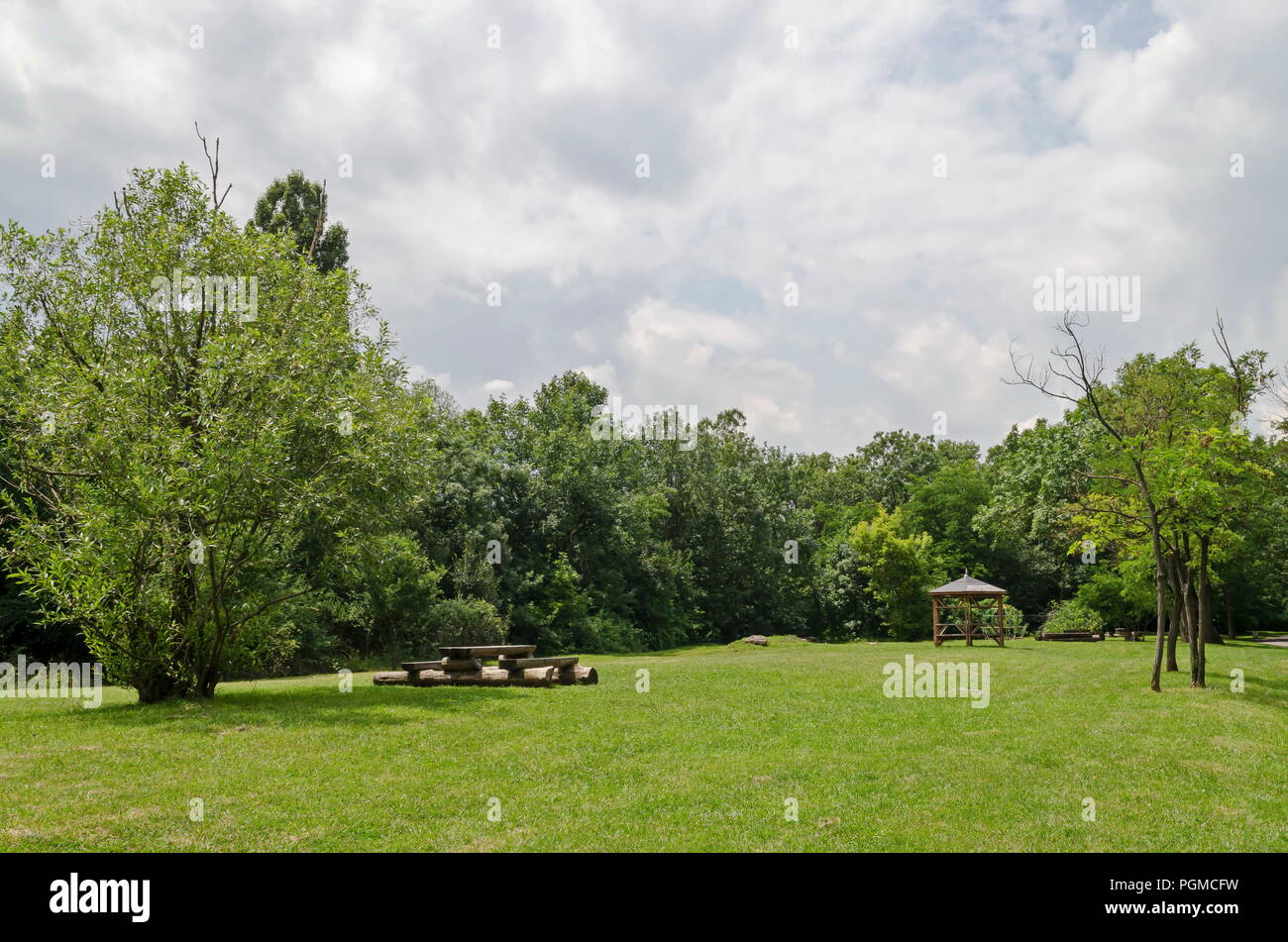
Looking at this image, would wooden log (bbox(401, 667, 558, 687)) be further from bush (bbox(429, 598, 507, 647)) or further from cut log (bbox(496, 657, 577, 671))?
bush (bbox(429, 598, 507, 647))

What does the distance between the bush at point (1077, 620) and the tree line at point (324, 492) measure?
7.9 inches

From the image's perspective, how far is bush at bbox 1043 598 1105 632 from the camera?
40.4m

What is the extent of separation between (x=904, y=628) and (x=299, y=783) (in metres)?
41.1

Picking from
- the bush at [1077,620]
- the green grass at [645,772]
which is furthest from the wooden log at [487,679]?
the bush at [1077,620]

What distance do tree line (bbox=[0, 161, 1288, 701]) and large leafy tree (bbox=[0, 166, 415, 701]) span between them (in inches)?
2.0

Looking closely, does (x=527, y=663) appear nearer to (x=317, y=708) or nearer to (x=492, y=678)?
(x=492, y=678)

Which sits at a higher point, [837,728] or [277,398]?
[277,398]

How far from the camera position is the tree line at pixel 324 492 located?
548 inches

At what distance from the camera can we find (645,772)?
9.69 m

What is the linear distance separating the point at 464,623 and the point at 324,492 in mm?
18040

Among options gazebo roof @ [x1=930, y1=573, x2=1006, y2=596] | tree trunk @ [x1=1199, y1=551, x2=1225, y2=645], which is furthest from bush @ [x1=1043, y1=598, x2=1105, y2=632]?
gazebo roof @ [x1=930, y1=573, x2=1006, y2=596]
